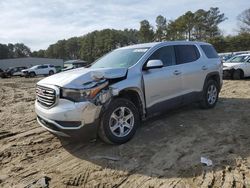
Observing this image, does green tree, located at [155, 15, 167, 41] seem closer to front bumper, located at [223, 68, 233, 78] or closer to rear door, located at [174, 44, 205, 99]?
front bumper, located at [223, 68, 233, 78]

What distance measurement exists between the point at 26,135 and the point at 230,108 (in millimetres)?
5408

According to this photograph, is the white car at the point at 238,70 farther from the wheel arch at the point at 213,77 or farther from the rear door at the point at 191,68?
the rear door at the point at 191,68

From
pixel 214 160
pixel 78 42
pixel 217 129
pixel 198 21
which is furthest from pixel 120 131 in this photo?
pixel 78 42

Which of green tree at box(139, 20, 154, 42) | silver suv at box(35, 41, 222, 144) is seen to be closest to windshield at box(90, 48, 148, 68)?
silver suv at box(35, 41, 222, 144)

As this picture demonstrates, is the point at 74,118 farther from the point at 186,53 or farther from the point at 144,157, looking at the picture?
the point at 186,53

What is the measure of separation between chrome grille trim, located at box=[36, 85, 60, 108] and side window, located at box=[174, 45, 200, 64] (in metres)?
3.12

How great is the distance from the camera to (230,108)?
322 inches

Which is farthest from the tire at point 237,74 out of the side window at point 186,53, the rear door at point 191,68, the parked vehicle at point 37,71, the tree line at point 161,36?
the tree line at point 161,36

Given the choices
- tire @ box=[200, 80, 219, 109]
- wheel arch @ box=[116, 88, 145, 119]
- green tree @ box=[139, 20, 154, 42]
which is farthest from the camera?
green tree @ box=[139, 20, 154, 42]

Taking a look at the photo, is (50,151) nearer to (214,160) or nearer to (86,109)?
(86,109)

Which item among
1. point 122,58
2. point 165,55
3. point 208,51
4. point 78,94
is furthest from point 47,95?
point 208,51

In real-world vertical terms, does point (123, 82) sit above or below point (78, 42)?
below

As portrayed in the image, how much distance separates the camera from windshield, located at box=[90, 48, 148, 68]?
601 centimetres

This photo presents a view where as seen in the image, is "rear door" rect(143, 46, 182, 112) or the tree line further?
the tree line
